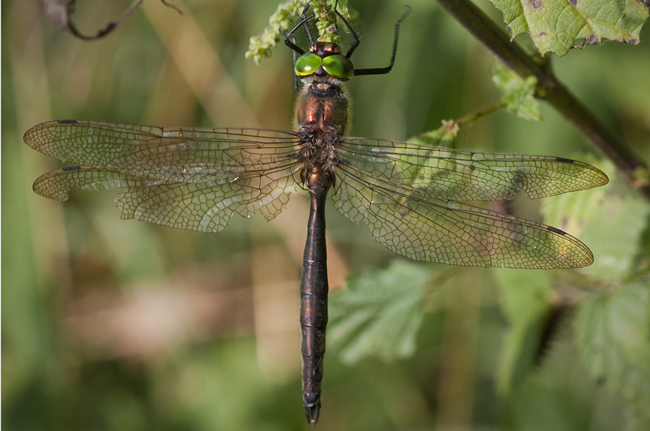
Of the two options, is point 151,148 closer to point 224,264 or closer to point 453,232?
point 453,232

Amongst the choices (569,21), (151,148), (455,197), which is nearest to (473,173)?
(455,197)

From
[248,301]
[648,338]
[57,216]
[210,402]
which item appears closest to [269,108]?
[248,301]

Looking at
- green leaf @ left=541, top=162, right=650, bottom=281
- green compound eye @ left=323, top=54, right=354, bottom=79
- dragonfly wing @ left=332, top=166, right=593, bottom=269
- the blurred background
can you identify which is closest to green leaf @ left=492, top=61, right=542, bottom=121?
dragonfly wing @ left=332, top=166, right=593, bottom=269

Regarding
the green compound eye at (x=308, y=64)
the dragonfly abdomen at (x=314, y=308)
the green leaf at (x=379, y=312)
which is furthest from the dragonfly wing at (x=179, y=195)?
the green leaf at (x=379, y=312)

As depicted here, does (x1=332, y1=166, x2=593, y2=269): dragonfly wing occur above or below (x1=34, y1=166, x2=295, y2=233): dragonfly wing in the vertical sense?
below

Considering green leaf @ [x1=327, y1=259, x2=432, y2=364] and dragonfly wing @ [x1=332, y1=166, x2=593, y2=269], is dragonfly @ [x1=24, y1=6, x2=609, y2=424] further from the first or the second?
green leaf @ [x1=327, y1=259, x2=432, y2=364]

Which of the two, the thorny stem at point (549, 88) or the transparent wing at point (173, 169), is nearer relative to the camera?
the thorny stem at point (549, 88)

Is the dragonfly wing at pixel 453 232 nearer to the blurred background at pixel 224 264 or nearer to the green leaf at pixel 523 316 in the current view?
the green leaf at pixel 523 316

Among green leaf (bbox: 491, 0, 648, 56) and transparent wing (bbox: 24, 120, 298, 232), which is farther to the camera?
transparent wing (bbox: 24, 120, 298, 232)
